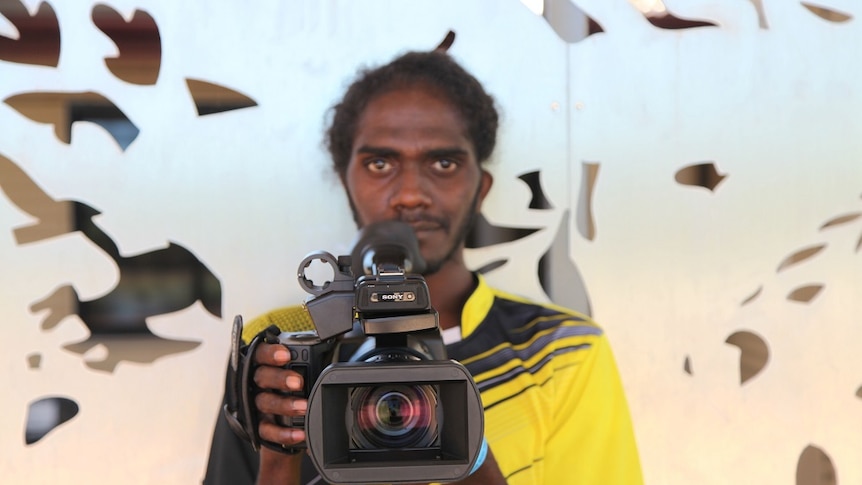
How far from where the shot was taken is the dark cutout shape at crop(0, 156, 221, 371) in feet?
5.27

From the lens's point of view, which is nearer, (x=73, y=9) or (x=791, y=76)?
(x=73, y=9)

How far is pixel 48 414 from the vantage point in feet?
5.32

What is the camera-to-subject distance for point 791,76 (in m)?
1.70

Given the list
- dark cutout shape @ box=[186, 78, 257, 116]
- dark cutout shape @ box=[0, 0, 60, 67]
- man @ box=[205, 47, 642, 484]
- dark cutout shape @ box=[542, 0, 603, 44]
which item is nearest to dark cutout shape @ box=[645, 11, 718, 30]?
dark cutout shape @ box=[542, 0, 603, 44]

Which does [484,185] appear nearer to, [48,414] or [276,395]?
[276,395]

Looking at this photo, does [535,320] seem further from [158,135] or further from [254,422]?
[158,135]

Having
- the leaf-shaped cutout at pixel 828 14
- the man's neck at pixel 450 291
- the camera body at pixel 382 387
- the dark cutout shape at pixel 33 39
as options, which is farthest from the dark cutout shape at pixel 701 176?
the dark cutout shape at pixel 33 39

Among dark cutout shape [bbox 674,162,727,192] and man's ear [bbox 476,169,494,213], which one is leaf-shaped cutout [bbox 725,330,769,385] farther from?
man's ear [bbox 476,169,494,213]

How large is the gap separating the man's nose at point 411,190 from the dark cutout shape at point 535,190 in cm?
22

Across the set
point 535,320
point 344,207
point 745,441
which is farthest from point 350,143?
point 745,441

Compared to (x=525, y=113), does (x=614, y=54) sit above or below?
above

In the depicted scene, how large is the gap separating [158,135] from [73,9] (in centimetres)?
32

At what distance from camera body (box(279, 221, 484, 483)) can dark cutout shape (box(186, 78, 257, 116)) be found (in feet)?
2.21

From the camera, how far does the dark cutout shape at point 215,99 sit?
1612 millimetres
